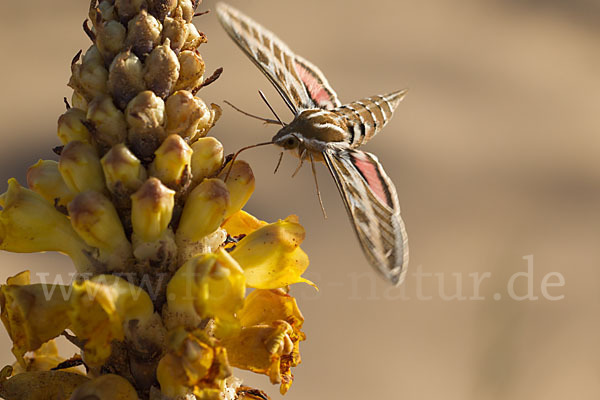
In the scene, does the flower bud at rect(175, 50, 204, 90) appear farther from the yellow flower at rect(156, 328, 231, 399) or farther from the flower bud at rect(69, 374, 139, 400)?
the flower bud at rect(69, 374, 139, 400)

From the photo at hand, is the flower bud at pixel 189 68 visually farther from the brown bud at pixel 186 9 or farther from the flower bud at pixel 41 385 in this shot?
the flower bud at pixel 41 385

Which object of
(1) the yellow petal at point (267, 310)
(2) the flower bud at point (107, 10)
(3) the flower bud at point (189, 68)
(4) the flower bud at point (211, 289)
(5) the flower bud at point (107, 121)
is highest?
(2) the flower bud at point (107, 10)

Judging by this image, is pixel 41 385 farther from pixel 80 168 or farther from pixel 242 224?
pixel 242 224

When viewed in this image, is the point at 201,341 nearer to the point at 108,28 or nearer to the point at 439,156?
the point at 108,28

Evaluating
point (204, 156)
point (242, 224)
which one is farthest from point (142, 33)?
point (242, 224)

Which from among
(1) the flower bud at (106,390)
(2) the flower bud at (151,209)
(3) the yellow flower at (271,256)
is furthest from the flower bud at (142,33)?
(1) the flower bud at (106,390)

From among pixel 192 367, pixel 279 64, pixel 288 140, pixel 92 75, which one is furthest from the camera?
pixel 279 64

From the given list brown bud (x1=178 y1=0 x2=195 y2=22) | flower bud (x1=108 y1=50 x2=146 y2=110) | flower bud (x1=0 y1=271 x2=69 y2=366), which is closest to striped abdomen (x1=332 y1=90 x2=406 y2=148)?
brown bud (x1=178 y1=0 x2=195 y2=22)
